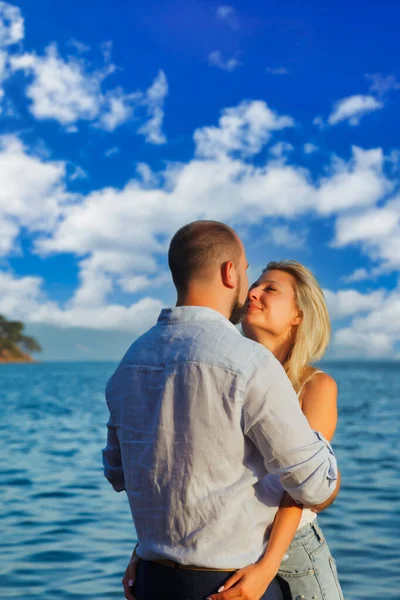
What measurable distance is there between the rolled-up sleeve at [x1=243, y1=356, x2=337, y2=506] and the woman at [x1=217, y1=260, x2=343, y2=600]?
0.43ft

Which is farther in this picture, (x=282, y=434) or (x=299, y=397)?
(x=299, y=397)

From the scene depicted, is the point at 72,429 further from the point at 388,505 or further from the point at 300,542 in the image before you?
the point at 300,542

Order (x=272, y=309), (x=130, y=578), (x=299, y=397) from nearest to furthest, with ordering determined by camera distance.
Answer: (x=130, y=578)
(x=299, y=397)
(x=272, y=309)

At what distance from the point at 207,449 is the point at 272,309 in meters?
0.99

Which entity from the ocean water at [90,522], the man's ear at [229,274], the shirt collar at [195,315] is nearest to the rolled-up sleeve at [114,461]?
the shirt collar at [195,315]

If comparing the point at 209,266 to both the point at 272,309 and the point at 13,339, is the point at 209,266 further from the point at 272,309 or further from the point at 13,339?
the point at 13,339

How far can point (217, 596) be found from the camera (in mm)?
1888

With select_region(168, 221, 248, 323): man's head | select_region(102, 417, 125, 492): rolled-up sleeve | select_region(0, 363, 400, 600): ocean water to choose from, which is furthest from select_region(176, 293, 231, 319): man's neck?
select_region(0, 363, 400, 600): ocean water

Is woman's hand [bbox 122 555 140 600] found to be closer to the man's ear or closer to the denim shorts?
the denim shorts

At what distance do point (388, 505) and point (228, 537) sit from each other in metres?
7.88

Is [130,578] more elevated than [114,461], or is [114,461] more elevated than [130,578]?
[114,461]

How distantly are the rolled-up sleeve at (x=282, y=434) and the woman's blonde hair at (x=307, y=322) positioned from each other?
31.3 inches

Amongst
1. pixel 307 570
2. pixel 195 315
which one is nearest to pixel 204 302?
pixel 195 315

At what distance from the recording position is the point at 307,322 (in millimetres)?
2775
